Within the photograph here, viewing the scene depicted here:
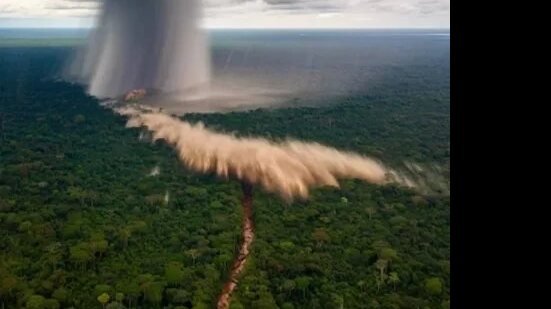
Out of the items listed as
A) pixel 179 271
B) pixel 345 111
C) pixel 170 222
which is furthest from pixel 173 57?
pixel 179 271

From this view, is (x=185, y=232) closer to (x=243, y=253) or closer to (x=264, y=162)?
(x=243, y=253)

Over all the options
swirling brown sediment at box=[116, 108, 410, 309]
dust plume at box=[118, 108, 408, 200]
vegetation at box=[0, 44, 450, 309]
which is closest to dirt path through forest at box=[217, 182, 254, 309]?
swirling brown sediment at box=[116, 108, 410, 309]

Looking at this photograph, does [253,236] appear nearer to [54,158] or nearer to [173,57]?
[54,158]

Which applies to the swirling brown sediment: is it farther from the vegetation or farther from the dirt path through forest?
the vegetation

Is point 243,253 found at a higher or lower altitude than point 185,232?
lower

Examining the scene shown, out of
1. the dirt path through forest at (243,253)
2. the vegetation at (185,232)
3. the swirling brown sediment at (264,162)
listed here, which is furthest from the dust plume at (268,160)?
the dirt path through forest at (243,253)

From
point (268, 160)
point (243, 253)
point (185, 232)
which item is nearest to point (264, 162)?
point (268, 160)
